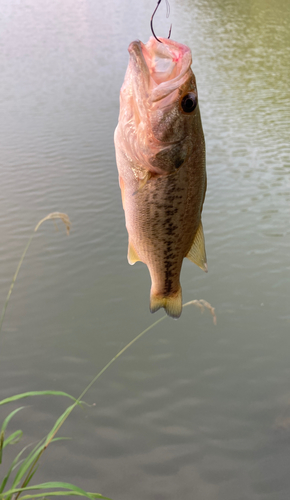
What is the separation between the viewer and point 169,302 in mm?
2094

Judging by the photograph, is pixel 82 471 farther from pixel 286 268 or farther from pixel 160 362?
pixel 286 268

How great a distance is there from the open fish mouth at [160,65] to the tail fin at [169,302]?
882 mm

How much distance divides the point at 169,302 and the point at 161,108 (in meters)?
0.88

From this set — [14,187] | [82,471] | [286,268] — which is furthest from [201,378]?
[14,187]

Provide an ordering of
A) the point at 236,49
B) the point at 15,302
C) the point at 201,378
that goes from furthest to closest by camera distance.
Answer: the point at 236,49 < the point at 15,302 < the point at 201,378

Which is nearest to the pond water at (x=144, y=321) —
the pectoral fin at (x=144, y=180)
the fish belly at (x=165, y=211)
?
the fish belly at (x=165, y=211)

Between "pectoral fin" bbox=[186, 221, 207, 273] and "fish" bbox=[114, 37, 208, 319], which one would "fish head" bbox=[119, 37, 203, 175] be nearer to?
"fish" bbox=[114, 37, 208, 319]

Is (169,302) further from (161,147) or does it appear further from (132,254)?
(161,147)

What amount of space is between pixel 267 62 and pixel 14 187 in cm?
1251

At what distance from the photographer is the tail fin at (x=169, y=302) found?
2.09 m

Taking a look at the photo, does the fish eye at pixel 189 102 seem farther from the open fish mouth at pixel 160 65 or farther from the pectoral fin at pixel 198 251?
the pectoral fin at pixel 198 251

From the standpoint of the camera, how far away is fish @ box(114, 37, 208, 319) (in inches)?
64.8

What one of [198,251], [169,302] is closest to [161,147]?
[198,251]

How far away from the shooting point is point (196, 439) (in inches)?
194
